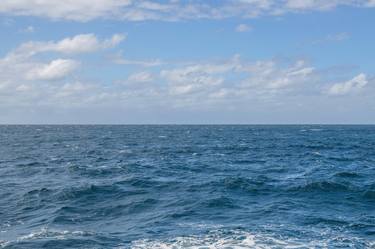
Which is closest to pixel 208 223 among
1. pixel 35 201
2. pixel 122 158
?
pixel 35 201

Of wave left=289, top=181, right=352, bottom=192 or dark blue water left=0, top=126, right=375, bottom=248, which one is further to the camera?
wave left=289, top=181, right=352, bottom=192

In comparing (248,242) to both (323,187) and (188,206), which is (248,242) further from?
(323,187)

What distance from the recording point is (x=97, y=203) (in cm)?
3709

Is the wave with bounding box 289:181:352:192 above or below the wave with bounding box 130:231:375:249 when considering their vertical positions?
above

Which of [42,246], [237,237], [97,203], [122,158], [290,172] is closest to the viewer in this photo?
[42,246]

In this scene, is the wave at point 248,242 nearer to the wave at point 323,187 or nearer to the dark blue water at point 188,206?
the dark blue water at point 188,206

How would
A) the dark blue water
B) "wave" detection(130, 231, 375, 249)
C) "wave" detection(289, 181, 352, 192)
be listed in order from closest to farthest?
"wave" detection(130, 231, 375, 249) → the dark blue water → "wave" detection(289, 181, 352, 192)

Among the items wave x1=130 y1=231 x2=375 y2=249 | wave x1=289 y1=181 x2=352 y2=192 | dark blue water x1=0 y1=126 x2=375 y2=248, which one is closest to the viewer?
wave x1=130 y1=231 x2=375 y2=249

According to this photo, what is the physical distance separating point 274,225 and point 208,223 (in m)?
4.25

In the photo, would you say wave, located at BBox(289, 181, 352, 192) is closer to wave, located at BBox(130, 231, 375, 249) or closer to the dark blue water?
the dark blue water

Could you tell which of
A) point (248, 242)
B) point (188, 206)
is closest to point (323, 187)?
point (188, 206)

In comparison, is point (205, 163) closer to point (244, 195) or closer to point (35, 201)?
point (244, 195)

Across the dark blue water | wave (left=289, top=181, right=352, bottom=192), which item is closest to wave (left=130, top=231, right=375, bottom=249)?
the dark blue water

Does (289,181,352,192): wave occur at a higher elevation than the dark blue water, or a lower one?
higher
